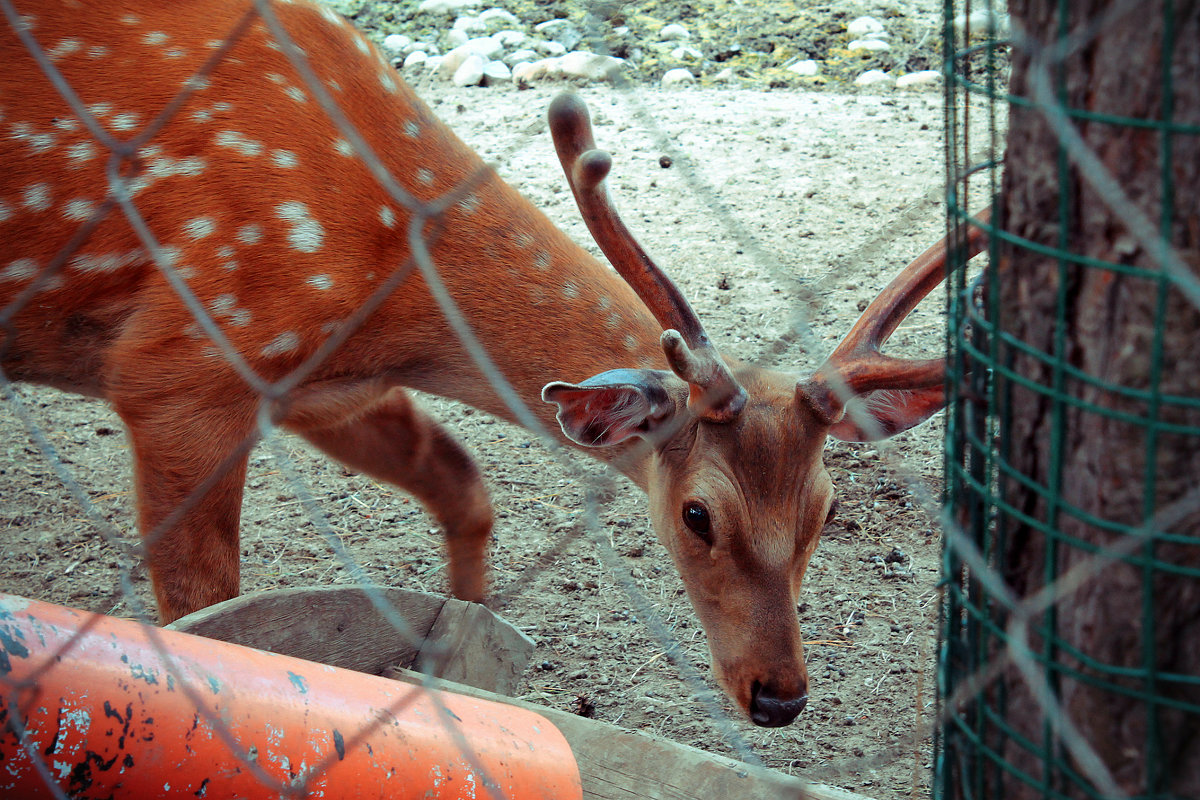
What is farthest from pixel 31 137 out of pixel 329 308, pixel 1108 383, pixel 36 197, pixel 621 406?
pixel 1108 383

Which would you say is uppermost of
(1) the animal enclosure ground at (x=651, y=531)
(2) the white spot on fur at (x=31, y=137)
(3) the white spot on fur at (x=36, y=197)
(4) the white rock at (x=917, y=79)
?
(2) the white spot on fur at (x=31, y=137)

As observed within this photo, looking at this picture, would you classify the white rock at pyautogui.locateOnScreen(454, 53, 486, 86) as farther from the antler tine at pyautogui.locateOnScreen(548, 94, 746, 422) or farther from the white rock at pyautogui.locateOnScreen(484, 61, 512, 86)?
the antler tine at pyautogui.locateOnScreen(548, 94, 746, 422)

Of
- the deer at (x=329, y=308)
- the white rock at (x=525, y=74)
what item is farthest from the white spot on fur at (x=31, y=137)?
the white rock at (x=525, y=74)

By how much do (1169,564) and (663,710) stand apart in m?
1.94

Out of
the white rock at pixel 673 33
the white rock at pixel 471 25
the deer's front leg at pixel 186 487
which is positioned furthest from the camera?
the white rock at pixel 471 25

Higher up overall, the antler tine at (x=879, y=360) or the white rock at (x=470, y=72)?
the antler tine at (x=879, y=360)

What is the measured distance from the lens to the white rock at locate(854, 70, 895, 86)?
6.27 meters

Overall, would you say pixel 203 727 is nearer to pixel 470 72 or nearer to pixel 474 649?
pixel 474 649

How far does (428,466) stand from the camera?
3100 mm

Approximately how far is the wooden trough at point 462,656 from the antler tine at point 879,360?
2.31ft

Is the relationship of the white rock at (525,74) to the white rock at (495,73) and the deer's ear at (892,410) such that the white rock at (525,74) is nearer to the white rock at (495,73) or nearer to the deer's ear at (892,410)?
the white rock at (495,73)

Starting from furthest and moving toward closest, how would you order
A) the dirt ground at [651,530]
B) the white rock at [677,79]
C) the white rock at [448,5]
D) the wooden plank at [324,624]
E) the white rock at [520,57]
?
the white rock at [448,5] < the white rock at [520,57] < the white rock at [677,79] < the dirt ground at [651,530] < the wooden plank at [324,624]

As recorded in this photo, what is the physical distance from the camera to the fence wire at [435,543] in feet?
2.93

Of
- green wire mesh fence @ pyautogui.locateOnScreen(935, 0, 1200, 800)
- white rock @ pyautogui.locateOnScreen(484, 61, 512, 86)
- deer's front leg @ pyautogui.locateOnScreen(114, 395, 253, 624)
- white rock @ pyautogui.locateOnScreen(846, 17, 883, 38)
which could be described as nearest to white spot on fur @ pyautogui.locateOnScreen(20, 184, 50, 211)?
deer's front leg @ pyautogui.locateOnScreen(114, 395, 253, 624)
